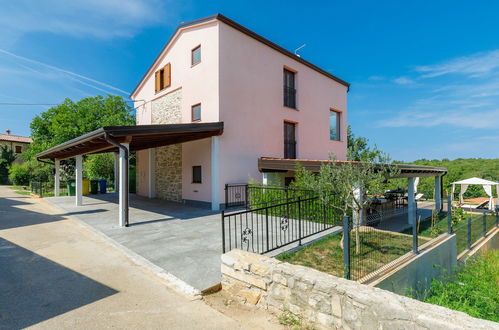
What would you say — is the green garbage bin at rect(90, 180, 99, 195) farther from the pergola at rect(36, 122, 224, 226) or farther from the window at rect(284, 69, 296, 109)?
the window at rect(284, 69, 296, 109)

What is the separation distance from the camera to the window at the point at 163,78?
13719 millimetres

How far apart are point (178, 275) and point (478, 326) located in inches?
142

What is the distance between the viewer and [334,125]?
17.7m

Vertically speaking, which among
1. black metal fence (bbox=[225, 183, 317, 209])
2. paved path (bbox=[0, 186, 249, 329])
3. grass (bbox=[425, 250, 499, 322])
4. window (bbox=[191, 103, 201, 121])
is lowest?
grass (bbox=[425, 250, 499, 322])

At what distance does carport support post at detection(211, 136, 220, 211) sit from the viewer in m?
10.1

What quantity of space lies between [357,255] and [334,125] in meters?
13.9

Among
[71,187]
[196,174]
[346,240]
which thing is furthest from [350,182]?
[71,187]

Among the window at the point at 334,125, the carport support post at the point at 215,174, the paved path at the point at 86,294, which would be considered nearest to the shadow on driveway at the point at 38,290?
the paved path at the point at 86,294

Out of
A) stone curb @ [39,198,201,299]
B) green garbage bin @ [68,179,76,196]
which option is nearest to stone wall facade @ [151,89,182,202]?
green garbage bin @ [68,179,76,196]

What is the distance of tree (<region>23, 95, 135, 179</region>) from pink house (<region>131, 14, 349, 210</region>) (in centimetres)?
1136

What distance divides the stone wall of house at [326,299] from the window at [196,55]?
1041 cm

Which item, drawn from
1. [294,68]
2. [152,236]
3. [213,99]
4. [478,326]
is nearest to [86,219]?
[152,236]

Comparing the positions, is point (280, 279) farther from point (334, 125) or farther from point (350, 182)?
point (334, 125)

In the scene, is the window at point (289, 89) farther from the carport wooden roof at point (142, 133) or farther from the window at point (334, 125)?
the carport wooden roof at point (142, 133)
